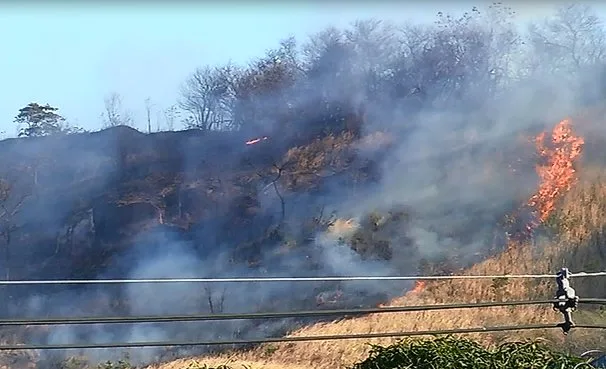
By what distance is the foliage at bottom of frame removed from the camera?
3.26 m

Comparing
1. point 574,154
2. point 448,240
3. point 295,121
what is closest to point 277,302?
point 448,240

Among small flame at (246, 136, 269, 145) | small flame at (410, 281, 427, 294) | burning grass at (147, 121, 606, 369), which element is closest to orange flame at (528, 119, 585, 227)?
burning grass at (147, 121, 606, 369)

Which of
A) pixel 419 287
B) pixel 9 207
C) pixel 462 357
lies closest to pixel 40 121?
pixel 9 207

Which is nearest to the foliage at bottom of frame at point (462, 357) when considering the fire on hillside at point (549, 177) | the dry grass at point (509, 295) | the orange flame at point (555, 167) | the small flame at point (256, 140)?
the dry grass at point (509, 295)

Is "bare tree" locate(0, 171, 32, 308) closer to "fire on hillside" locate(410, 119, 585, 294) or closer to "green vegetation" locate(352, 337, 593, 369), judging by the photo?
"fire on hillside" locate(410, 119, 585, 294)

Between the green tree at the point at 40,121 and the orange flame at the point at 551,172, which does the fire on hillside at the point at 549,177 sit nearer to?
the orange flame at the point at 551,172

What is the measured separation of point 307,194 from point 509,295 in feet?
14.9

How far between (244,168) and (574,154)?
21.6 ft

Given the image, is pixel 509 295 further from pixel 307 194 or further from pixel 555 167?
pixel 307 194

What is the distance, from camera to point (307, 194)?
50.2ft

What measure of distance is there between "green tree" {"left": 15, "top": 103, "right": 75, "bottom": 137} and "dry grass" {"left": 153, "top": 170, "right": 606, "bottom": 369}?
859 centimetres

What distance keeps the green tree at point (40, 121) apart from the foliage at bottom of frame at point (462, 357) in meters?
15.6

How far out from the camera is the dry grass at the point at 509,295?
10.8 metres

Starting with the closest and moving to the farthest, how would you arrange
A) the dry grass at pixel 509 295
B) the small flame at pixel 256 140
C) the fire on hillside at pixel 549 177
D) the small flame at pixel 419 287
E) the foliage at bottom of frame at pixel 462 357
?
the foliage at bottom of frame at pixel 462 357, the dry grass at pixel 509 295, the small flame at pixel 419 287, the fire on hillside at pixel 549 177, the small flame at pixel 256 140
